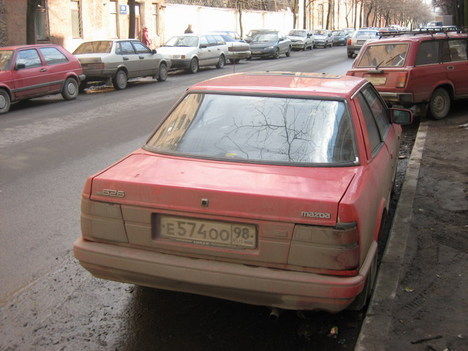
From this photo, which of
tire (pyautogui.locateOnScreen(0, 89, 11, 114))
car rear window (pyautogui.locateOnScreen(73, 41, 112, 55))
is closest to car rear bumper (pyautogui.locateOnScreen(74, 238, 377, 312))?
tire (pyautogui.locateOnScreen(0, 89, 11, 114))

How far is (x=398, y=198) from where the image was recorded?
6.35 metres

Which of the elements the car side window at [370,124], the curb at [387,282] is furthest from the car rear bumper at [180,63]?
the car side window at [370,124]

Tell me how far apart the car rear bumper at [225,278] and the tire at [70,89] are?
12892mm

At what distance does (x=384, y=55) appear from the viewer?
11156 mm

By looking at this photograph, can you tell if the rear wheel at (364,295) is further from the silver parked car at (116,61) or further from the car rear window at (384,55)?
the silver parked car at (116,61)

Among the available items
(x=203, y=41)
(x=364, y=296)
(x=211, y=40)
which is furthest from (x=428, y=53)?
(x=211, y=40)

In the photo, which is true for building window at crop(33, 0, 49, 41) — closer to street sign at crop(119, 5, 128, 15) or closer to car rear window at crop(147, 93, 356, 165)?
street sign at crop(119, 5, 128, 15)

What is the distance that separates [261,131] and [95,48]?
15.7 m

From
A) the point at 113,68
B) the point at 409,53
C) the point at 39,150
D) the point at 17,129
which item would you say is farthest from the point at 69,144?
the point at 113,68

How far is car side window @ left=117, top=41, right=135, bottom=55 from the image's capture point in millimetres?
18539

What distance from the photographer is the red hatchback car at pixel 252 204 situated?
315 centimetres

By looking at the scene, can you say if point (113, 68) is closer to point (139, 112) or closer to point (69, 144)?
point (139, 112)

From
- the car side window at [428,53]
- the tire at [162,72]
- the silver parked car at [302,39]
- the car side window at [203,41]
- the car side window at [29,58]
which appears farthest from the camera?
A: the silver parked car at [302,39]

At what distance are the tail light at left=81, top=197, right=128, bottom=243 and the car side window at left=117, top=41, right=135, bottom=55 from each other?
51.4 feet
